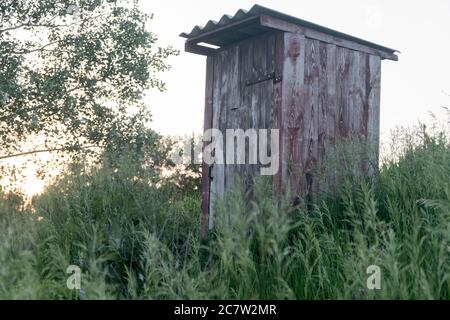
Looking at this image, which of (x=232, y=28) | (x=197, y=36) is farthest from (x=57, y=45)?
(x=232, y=28)

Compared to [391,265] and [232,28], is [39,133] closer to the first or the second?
[232,28]

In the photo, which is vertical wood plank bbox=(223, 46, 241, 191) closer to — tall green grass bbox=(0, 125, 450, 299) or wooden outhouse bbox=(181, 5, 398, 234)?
wooden outhouse bbox=(181, 5, 398, 234)

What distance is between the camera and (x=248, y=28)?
6504 millimetres

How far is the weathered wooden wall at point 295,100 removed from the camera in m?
6.21

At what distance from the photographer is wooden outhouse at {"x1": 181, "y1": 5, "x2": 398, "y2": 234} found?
620cm

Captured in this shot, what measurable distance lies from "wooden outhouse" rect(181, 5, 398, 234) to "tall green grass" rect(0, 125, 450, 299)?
1.84ft

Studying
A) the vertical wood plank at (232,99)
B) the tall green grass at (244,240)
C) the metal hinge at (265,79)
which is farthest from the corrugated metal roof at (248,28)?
the tall green grass at (244,240)

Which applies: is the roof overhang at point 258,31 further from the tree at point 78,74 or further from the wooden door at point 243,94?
the tree at point 78,74

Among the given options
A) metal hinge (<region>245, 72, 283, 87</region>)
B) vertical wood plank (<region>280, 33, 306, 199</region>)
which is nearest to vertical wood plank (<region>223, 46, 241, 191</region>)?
metal hinge (<region>245, 72, 283, 87</region>)

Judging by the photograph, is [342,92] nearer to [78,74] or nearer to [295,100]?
[295,100]

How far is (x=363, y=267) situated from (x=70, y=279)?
6.91 ft
